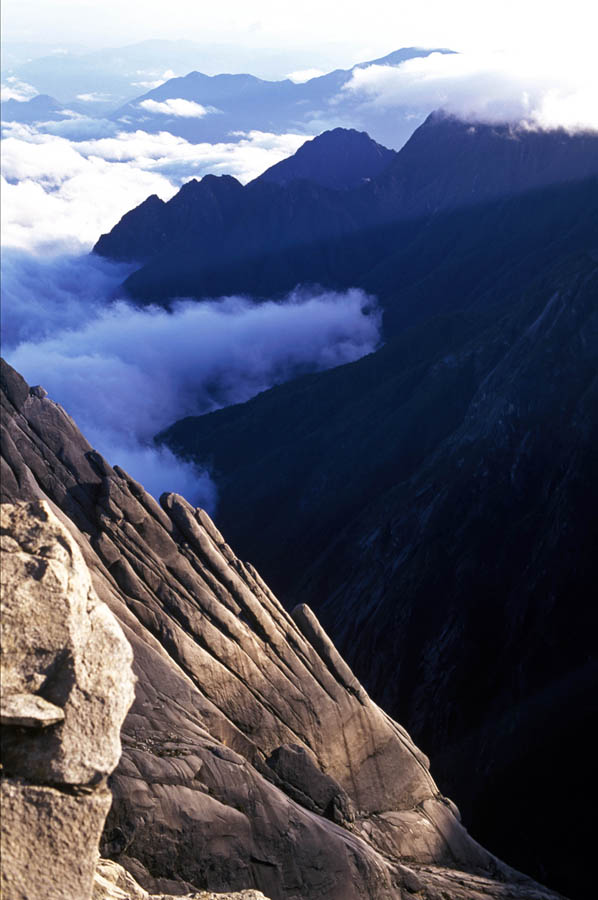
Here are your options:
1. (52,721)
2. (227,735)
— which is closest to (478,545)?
(227,735)

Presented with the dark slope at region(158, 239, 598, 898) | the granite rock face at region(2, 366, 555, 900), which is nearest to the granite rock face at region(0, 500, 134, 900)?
the granite rock face at region(2, 366, 555, 900)

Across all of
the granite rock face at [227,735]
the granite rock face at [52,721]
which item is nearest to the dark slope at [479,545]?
the granite rock face at [227,735]

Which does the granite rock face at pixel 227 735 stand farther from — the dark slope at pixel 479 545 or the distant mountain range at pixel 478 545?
the distant mountain range at pixel 478 545

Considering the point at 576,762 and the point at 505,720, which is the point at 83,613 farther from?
the point at 505,720

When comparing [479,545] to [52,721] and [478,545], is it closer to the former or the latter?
[478,545]

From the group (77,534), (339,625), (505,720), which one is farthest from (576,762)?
(77,534)
